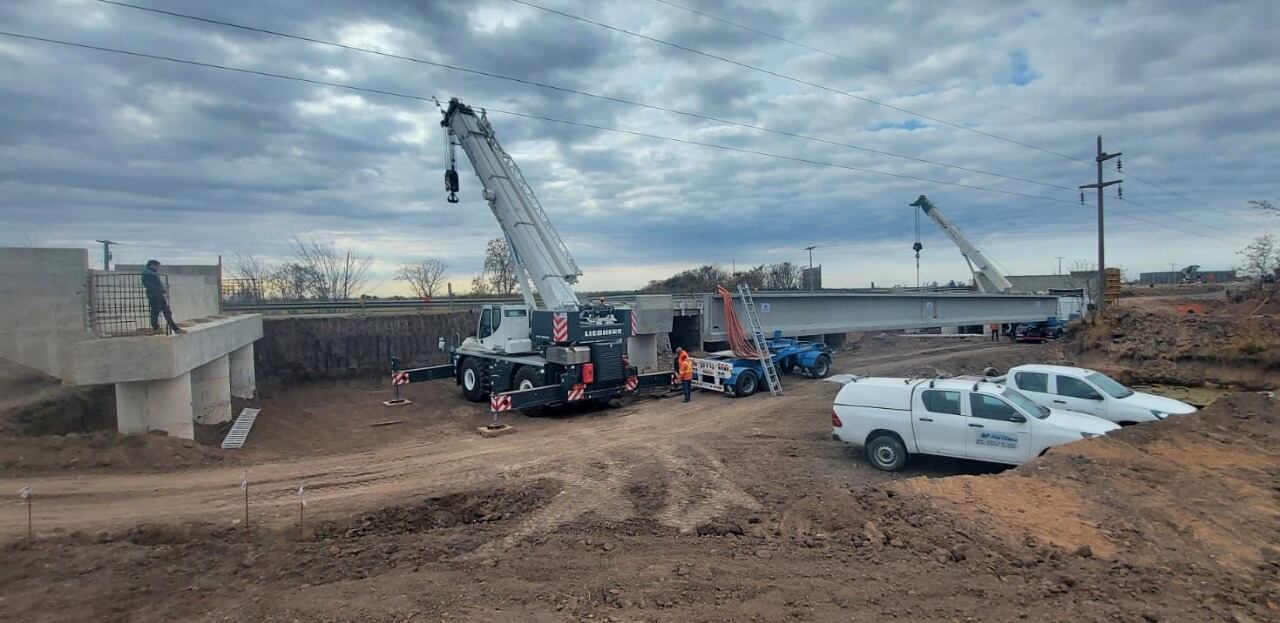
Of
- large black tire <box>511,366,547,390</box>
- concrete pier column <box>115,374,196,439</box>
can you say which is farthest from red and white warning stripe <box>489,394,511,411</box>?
concrete pier column <box>115,374,196,439</box>

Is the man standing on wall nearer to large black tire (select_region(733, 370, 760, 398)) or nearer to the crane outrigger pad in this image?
the crane outrigger pad

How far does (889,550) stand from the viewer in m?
6.30

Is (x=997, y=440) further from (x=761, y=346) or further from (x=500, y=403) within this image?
(x=500, y=403)

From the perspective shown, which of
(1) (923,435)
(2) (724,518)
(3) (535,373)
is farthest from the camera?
(3) (535,373)

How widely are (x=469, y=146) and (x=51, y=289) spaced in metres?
10.4

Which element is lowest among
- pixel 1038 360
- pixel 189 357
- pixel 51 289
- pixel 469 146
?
pixel 1038 360

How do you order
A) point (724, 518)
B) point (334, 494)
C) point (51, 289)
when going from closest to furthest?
point (724, 518) → point (334, 494) → point (51, 289)

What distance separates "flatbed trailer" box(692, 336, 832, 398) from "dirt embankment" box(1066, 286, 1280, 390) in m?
9.11

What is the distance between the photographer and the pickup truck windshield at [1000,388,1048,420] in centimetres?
951

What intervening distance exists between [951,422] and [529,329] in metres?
11.5

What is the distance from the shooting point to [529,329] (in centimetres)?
1758

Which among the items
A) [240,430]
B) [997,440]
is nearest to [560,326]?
[240,430]

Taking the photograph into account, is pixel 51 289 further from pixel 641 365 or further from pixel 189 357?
pixel 641 365

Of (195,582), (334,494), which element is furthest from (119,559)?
(334,494)
